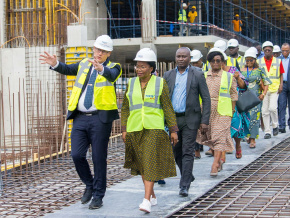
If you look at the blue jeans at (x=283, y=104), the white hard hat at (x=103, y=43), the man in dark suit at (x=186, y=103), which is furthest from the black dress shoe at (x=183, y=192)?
the blue jeans at (x=283, y=104)

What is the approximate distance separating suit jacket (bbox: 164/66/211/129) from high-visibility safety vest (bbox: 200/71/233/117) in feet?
3.45

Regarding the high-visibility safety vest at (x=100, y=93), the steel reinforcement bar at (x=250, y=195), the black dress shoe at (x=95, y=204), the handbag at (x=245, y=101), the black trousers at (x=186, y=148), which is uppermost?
the high-visibility safety vest at (x=100, y=93)

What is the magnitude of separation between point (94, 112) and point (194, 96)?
1.52 meters

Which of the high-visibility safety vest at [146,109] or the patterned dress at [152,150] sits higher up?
the high-visibility safety vest at [146,109]

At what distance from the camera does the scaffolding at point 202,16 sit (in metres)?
26.4

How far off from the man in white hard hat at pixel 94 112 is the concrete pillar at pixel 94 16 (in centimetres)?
1916

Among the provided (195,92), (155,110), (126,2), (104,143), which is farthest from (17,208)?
(126,2)

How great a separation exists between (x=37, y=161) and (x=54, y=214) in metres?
3.83

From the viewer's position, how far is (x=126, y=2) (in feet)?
98.2

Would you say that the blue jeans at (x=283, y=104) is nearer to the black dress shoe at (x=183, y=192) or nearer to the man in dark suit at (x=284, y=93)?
the man in dark suit at (x=284, y=93)

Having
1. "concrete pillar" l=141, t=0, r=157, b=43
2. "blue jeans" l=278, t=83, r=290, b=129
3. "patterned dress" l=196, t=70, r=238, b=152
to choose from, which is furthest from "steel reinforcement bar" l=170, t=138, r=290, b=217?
"concrete pillar" l=141, t=0, r=157, b=43

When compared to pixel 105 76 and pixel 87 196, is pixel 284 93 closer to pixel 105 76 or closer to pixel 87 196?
pixel 87 196

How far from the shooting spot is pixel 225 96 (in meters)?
8.68

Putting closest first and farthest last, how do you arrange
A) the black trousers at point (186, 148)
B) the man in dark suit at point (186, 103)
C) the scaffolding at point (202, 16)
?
1. the black trousers at point (186, 148)
2. the man in dark suit at point (186, 103)
3. the scaffolding at point (202, 16)
